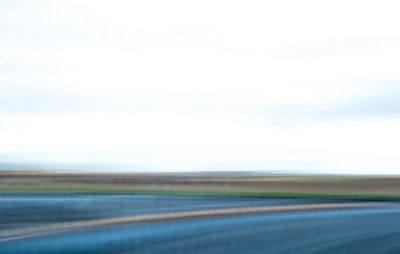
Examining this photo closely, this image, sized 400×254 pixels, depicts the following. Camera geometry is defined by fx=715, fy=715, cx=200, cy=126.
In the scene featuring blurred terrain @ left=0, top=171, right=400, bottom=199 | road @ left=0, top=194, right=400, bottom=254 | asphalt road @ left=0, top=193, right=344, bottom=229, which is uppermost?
blurred terrain @ left=0, top=171, right=400, bottom=199

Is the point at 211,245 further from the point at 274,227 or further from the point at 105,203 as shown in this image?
the point at 105,203

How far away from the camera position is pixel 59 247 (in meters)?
3.72

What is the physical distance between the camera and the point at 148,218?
393 centimetres

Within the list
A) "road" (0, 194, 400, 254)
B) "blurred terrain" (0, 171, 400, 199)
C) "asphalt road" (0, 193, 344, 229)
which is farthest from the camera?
"blurred terrain" (0, 171, 400, 199)

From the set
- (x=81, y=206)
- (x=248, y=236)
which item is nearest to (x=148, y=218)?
(x=81, y=206)

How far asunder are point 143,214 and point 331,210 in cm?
108

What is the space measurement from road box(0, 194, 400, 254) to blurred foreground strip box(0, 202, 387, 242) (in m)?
0.03

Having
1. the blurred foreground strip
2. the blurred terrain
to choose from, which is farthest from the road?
the blurred terrain

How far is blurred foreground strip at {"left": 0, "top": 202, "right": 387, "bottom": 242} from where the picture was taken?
12.6ft

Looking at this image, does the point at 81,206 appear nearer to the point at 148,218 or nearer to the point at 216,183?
the point at 148,218

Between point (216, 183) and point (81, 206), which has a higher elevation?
point (216, 183)

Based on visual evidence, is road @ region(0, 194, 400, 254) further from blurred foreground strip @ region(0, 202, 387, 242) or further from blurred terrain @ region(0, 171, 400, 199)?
blurred terrain @ region(0, 171, 400, 199)

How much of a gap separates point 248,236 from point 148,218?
1.83ft

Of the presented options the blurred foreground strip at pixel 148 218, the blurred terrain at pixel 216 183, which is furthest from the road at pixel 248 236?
the blurred terrain at pixel 216 183
